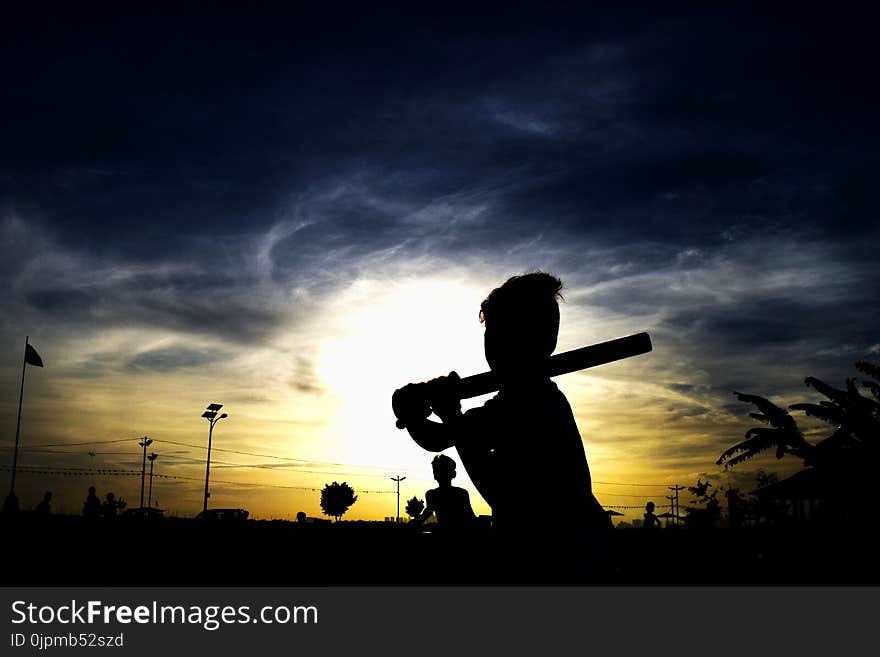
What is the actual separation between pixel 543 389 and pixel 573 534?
432mm

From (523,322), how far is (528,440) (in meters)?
0.37

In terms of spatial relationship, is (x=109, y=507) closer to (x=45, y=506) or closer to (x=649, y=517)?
(x=45, y=506)

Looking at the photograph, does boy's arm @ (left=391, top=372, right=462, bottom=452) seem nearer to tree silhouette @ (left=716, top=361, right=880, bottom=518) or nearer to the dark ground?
the dark ground

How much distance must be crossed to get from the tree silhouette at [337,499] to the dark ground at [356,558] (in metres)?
111

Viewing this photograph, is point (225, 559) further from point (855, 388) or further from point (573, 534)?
point (855, 388)

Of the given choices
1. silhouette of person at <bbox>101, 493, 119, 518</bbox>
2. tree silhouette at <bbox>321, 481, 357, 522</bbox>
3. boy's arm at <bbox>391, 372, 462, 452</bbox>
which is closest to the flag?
silhouette of person at <bbox>101, 493, 119, 518</bbox>

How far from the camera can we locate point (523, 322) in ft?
7.61

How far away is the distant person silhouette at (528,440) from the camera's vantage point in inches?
85.3

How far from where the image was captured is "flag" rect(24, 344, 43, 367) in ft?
137

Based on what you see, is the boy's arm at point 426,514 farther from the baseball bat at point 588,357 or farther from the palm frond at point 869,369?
the palm frond at point 869,369

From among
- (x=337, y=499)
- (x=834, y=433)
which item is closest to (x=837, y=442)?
(x=834, y=433)

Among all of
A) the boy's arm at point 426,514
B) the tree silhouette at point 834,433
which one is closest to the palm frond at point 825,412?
the tree silhouette at point 834,433

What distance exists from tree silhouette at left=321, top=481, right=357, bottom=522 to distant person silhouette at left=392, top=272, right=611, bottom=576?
12486 centimetres

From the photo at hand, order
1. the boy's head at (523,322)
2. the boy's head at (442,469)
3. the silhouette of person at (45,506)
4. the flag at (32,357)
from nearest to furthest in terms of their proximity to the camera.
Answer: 1. the boy's head at (523,322)
2. the boy's head at (442,469)
3. the silhouette of person at (45,506)
4. the flag at (32,357)
